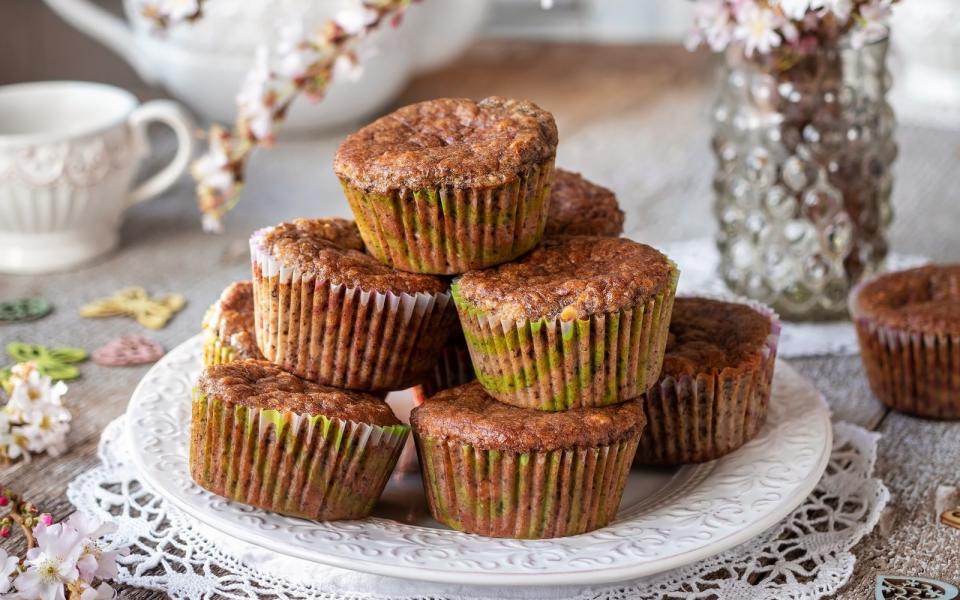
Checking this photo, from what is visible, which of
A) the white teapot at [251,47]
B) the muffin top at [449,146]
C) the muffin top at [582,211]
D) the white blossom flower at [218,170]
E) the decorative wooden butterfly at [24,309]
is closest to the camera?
the muffin top at [449,146]

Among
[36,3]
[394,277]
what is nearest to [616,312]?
[394,277]

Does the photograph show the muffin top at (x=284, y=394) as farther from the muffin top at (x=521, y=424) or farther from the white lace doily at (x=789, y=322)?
the white lace doily at (x=789, y=322)

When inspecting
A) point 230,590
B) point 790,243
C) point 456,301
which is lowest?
point 230,590

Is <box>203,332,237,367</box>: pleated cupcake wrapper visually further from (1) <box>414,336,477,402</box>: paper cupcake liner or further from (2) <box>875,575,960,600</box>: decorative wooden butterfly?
(2) <box>875,575,960,600</box>: decorative wooden butterfly

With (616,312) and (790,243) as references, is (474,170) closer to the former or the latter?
(616,312)

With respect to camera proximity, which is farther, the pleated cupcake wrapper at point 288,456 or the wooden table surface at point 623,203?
the wooden table surface at point 623,203

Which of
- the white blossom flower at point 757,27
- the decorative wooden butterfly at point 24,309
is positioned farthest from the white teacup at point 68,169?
the white blossom flower at point 757,27
